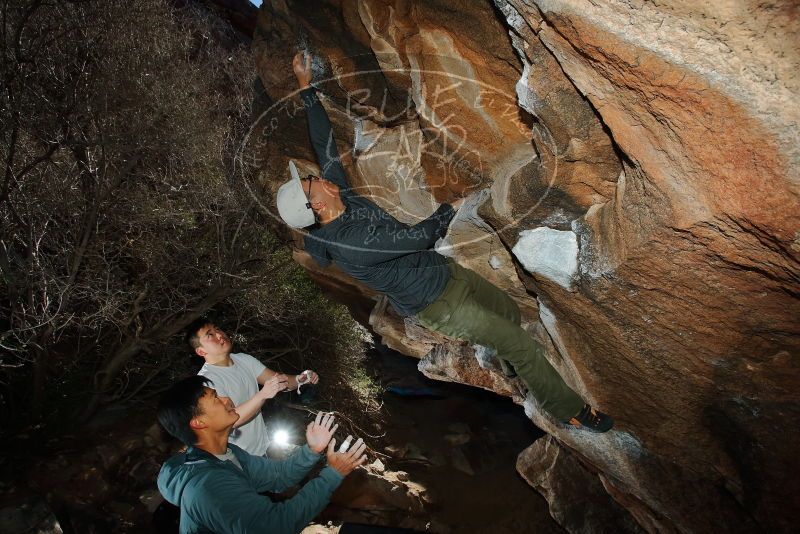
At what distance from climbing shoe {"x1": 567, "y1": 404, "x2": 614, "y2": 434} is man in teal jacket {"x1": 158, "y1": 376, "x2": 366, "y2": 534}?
186cm

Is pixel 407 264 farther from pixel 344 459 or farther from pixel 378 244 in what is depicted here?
pixel 344 459

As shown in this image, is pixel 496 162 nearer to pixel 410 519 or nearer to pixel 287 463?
pixel 287 463

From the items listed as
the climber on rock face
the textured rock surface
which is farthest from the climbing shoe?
Result: the textured rock surface

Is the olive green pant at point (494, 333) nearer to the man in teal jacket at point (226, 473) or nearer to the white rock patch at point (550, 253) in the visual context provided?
the white rock patch at point (550, 253)

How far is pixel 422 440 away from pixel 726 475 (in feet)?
26.5

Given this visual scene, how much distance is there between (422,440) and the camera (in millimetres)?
10680

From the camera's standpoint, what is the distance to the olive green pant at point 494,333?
9.98 feet

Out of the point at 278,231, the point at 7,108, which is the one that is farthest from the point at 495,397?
the point at 7,108

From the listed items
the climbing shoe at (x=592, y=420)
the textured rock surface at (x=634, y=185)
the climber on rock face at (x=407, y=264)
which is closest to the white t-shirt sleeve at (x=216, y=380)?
the climber on rock face at (x=407, y=264)

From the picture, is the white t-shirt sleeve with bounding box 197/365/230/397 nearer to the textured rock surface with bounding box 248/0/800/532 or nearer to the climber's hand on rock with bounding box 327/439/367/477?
the climber's hand on rock with bounding box 327/439/367/477

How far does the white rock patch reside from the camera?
291 centimetres

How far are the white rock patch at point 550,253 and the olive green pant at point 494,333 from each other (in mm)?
423

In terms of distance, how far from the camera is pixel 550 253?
302 centimetres

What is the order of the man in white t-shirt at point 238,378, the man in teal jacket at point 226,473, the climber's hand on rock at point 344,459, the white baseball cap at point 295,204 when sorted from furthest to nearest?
the man in white t-shirt at point 238,378 < the white baseball cap at point 295,204 < the climber's hand on rock at point 344,459 < the man in teal jacket at point 226,473
